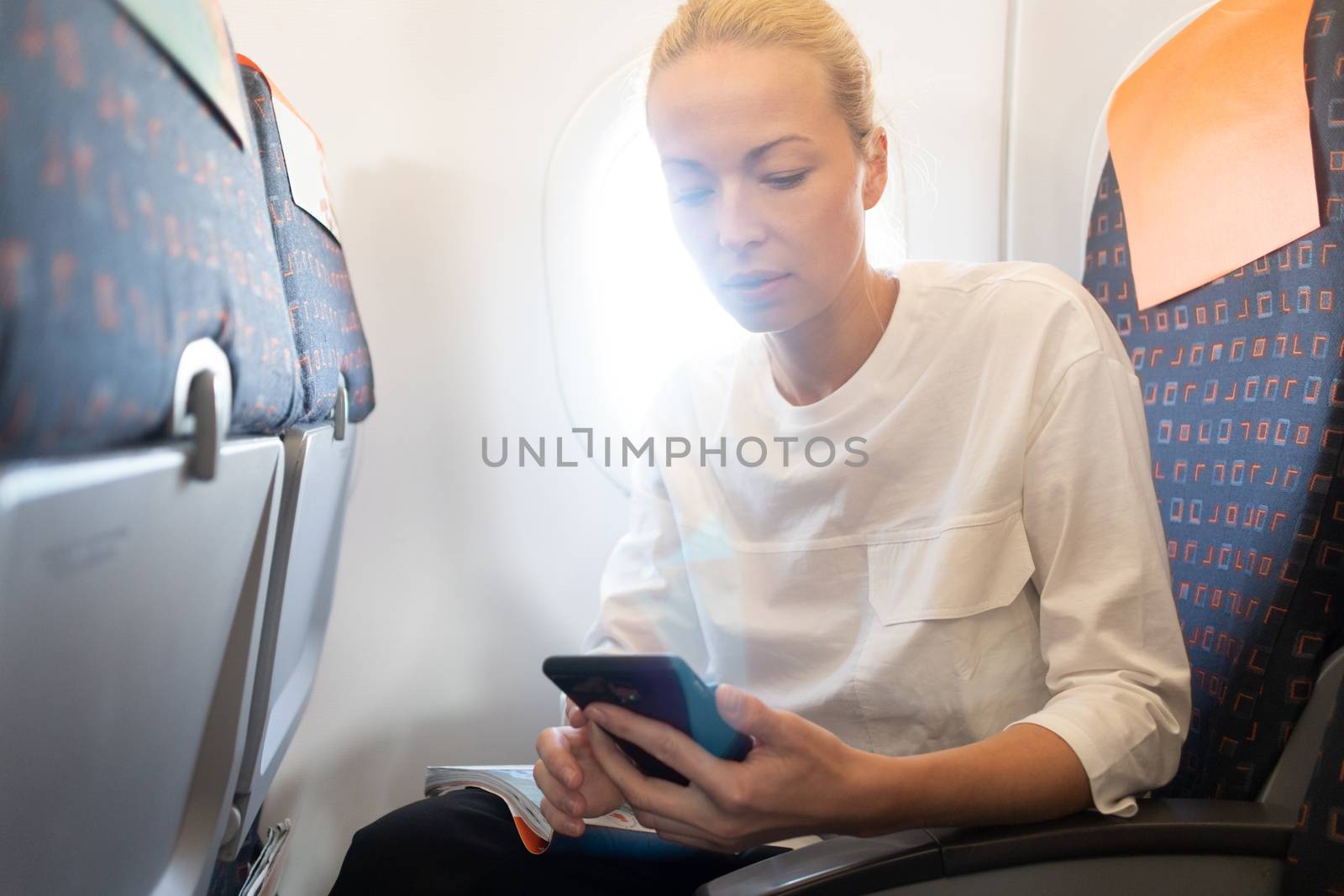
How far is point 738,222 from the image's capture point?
109 cm

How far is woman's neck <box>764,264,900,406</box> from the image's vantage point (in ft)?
3.95

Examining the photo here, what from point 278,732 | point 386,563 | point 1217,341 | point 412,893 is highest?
point 1217,341

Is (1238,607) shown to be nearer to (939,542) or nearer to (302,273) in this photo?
(939,542)

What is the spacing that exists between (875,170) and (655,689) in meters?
0.73

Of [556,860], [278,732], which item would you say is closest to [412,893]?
[556,860]

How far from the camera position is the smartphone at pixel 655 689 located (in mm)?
760

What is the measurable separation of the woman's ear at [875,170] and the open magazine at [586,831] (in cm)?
74

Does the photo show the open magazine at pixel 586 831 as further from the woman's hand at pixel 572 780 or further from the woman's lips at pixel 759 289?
the woman's lips at pixel 759 289

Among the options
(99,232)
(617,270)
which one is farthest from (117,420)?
(617,270)

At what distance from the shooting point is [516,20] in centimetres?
158

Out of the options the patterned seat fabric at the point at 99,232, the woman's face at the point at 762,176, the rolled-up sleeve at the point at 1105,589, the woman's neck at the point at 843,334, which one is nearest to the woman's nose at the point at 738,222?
the woman's face at the point at 762,176

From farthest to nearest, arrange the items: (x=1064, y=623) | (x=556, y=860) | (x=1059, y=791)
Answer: (x=556, y=860) → (x=1064, y=623) → (x=1059, y=791)

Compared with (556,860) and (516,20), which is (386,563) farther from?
(516,20)

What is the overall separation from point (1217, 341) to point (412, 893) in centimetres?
102
